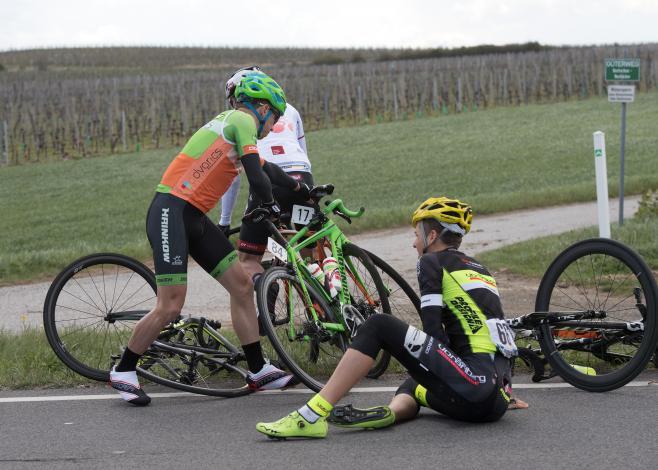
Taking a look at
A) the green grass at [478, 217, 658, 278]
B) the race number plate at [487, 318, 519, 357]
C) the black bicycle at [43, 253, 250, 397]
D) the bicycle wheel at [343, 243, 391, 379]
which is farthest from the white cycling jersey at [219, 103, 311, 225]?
the green grass at [478, 217, 658, 278]

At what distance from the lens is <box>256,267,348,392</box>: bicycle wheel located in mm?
6633

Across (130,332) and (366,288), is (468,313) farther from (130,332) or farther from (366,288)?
(130,332)

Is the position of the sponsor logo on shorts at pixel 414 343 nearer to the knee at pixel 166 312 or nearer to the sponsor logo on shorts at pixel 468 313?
the sponsor logo on shorts at pixel 468 313

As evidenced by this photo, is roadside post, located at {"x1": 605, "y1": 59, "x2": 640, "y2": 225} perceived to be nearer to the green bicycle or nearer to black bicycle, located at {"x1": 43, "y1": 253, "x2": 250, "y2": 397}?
the green bicycle

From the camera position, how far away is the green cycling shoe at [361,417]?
5.52 metres

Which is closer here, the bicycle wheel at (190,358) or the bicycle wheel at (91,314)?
the bicycle wheel at (190,358)

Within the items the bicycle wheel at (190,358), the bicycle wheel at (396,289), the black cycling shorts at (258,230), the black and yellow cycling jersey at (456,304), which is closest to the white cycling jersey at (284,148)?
the black cycling shorts at (258,230)

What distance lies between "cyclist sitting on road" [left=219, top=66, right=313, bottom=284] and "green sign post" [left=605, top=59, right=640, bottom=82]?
7.29 meters

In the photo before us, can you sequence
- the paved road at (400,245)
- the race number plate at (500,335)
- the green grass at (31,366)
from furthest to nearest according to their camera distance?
the paved road at (400,245), the green grass at (31,366), the race number plate at (500,335)

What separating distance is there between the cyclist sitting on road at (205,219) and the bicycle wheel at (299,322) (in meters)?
0.16

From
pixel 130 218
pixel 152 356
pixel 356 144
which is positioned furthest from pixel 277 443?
pixel 356 144

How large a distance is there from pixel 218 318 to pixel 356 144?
28698 millimetres

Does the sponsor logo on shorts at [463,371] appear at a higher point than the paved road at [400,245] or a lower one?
higher

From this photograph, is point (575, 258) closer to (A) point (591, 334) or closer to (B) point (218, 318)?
(A) point (591, 334)
